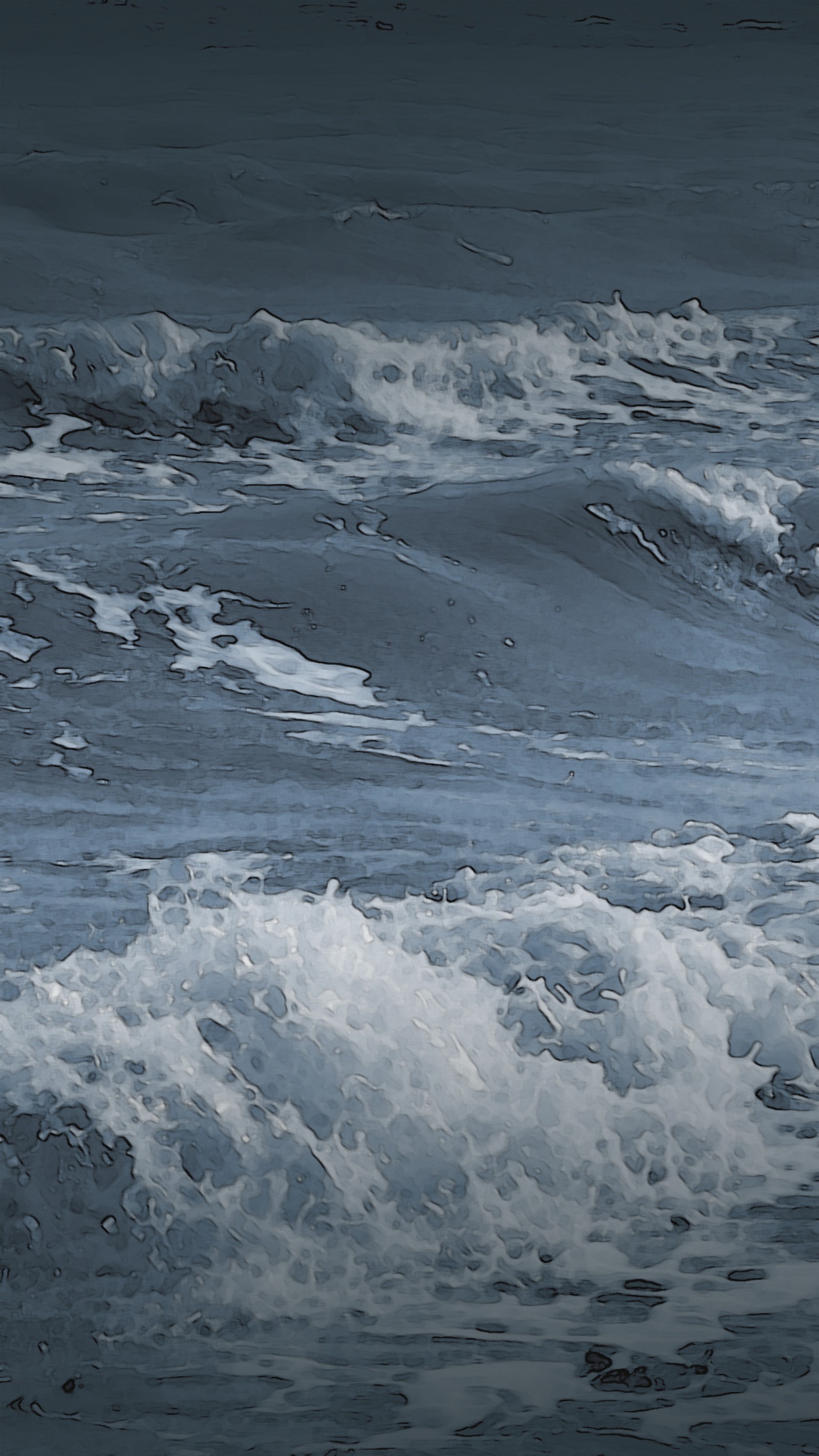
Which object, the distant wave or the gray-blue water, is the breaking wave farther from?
the distant wave

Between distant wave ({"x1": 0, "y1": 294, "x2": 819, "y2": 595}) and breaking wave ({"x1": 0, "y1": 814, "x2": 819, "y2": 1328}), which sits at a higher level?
distant wave ({"x1": 0, "y1": 294, "x2": 819, "y2": 595})

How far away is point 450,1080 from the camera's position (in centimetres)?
78

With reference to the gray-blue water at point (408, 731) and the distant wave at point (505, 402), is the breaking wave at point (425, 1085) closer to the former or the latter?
the gray-blue water at point (408, 731)

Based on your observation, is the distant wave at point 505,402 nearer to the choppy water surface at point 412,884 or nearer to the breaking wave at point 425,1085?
the choppy water surface at point 412,884

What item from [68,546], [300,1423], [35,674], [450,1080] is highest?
[68,546]

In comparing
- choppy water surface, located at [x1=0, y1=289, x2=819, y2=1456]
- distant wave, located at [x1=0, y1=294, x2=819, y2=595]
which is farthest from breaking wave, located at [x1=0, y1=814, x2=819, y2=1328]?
distant wave, located at [x1=0, y1=294, x2=819, y2=595]

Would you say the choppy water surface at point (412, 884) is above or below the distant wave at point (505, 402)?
below

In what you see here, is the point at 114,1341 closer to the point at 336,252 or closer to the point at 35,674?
the point at 35,674

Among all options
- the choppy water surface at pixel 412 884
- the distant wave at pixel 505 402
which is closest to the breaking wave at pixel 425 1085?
the choppy water surface at pixel 412 884

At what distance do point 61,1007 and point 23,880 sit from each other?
106 millimetres

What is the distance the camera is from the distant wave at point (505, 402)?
86cm

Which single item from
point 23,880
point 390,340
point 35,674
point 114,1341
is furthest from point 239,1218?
point 390,340

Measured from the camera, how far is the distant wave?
0.86 metres

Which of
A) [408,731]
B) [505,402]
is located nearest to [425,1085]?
[408,731]
